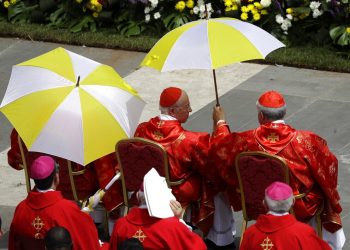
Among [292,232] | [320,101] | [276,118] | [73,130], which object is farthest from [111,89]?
[320,101]

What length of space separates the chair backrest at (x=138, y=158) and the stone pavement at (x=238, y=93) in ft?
6.00

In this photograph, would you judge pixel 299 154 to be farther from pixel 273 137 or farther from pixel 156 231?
pixel 156 231

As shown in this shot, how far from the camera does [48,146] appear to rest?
1018cm

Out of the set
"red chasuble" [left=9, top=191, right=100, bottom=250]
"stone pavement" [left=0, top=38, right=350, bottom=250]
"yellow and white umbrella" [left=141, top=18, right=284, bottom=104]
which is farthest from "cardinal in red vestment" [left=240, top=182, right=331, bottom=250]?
"stone pavement" [left=0, top=38, right=350, bottom=250]

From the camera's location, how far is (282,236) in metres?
8.87

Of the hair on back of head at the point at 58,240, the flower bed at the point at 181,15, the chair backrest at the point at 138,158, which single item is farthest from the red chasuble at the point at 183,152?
the flower bed at the point at 181,15

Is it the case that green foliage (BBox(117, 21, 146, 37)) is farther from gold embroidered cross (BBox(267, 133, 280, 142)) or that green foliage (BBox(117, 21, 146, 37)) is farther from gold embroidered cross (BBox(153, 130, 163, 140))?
gold embroidered cross (BBox(267, 133, 280, 142))

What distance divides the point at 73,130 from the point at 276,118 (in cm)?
167

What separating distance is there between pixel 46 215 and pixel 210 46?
7.16 feet

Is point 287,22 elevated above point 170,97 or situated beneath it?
situated beneath

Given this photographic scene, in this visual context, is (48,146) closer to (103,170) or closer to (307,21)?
(103,170)

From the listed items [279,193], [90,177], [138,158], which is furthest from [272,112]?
[90,177]

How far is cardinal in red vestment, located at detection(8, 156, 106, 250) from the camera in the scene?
370 inches

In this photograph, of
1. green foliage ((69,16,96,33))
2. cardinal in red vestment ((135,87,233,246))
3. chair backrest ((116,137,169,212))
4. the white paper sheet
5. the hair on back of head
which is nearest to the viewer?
the hair on back of head
